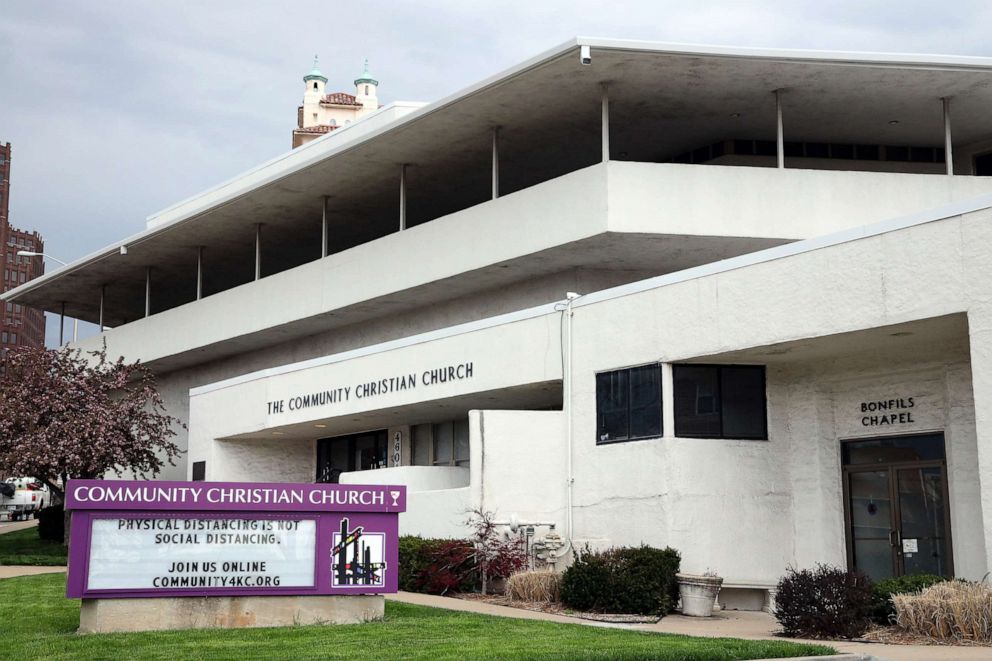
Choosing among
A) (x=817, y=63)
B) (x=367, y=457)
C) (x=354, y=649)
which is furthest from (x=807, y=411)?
(x=367, y=457)

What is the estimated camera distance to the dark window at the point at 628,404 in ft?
71.5

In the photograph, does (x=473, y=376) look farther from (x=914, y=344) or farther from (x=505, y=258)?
(x=914, y=344)

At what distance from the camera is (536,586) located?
69.4 feet

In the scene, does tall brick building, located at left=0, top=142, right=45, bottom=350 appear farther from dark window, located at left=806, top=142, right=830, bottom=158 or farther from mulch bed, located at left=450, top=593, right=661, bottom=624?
mulch bed, located at left=450, top=593, right=661, bottom=624

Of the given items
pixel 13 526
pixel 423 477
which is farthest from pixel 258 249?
pixel 13 526

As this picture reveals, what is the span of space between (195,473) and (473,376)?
12758mm

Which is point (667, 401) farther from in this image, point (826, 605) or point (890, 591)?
point (826, 605)

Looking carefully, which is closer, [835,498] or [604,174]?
[835,498]

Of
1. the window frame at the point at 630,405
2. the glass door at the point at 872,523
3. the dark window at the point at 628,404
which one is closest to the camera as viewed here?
the glass door at the point at 872,523

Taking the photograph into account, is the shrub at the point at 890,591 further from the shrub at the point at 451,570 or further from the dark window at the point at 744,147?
the dark window at the point at 744,147

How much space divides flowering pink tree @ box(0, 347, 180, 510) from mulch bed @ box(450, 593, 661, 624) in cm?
1689

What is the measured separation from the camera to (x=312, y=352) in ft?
126

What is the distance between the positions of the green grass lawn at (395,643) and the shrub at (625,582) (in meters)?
2.73

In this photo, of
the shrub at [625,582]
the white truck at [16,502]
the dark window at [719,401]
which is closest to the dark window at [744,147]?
the dark window at [719,401]
